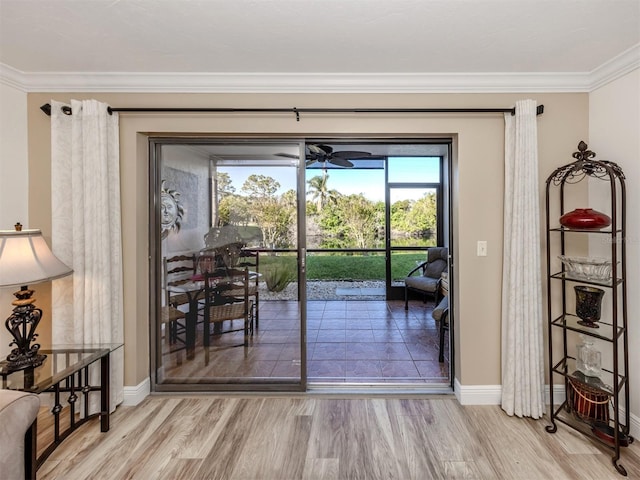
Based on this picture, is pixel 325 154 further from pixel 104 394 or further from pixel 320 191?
pixel 104 394

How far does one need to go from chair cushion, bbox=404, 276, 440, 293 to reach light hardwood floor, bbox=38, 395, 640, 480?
101 inches

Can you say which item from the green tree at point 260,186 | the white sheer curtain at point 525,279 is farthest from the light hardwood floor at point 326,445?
the green tree at point 260,186

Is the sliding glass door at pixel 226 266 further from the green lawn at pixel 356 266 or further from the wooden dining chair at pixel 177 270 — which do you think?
the green lawn at pixel 356 266

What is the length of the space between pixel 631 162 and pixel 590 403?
163 centimetres

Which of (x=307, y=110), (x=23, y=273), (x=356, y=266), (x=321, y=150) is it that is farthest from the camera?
(x=356, y=266)

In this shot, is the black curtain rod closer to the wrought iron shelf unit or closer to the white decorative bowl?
the wrought iron shelf unit

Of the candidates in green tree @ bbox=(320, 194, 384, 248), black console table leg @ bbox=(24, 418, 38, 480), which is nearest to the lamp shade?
black console table leg @ bbox=(24, 418, 38, 480)

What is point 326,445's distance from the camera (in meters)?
2.03

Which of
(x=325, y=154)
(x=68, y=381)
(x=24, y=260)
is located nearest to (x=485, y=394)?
(x=325, y=154)

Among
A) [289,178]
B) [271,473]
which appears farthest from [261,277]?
[271,473]

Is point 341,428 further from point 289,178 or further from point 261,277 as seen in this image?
point 289,178

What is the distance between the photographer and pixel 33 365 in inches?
74.7

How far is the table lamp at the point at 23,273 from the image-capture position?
179 centimetres

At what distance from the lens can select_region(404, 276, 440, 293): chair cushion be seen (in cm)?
496
